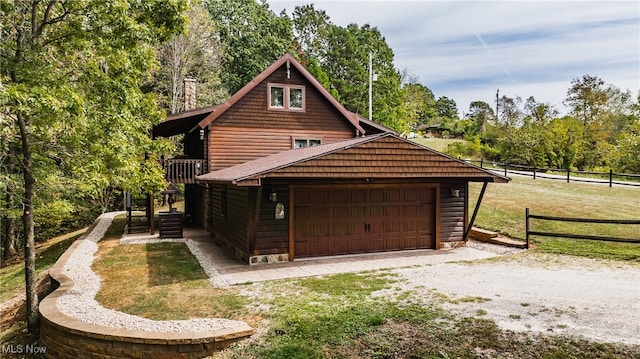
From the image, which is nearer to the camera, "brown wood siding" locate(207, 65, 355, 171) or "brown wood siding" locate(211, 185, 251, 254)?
"brown wood siding" locate(211, 185, 251, 254)

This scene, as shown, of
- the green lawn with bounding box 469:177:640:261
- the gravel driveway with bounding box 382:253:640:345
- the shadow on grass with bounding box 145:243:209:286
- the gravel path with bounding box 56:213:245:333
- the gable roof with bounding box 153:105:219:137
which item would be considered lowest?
the shadow on grass with bounding box 145:243:209:286

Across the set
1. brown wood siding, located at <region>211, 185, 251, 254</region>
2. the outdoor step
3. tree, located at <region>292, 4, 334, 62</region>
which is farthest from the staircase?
tree, located at <region>292, 4, 334, 62</region>

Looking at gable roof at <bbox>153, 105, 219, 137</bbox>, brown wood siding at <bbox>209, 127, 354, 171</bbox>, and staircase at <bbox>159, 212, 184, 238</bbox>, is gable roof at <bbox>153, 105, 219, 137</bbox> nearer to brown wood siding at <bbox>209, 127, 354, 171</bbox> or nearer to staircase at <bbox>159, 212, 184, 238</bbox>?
brown wood siding at <bbox>209, 127, 354, 171</bbox>

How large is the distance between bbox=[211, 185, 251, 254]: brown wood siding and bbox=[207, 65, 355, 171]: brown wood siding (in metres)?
2.41

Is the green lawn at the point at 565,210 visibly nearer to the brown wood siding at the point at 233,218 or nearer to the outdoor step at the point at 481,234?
the outdoor step at the point at 481,234

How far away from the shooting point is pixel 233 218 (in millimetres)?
11930

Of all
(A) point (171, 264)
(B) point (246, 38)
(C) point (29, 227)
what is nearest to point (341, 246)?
(A) point (171, 264)

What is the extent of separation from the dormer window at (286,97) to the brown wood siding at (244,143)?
1.06 meters

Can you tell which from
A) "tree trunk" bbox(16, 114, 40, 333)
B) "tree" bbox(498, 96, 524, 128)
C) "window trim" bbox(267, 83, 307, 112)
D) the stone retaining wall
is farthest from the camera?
"tree" bbox(498, 96, 524, 128)

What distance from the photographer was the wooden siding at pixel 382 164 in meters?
9.74

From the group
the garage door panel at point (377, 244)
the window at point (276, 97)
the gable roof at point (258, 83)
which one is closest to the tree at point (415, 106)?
the gable roof at point (258, 83)

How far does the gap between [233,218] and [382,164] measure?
4.83 meters

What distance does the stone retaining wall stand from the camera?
18.5 feet

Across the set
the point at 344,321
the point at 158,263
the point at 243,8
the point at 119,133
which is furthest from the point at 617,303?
the point at 243,8
